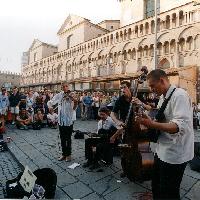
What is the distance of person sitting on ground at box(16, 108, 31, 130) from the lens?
13512mm

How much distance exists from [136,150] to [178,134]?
1942 mm

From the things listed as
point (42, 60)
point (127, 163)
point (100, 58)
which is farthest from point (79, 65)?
point (127, 163)

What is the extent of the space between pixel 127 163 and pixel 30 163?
113 inches

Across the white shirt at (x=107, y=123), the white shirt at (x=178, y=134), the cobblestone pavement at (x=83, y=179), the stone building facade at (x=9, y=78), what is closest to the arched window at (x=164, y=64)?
the cobblestone pavement at (x=83, y=179)

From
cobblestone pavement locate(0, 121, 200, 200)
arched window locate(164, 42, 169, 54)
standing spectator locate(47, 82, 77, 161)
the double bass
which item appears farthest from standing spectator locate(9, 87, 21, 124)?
arched window locate(164, 42, 169, 54)

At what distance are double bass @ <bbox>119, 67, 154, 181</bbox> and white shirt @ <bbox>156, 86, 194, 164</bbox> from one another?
1.55 meters

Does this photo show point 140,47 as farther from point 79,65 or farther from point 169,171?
point 169,171

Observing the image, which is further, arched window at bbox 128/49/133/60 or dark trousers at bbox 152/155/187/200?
arched window at bbox 128/49/133/60

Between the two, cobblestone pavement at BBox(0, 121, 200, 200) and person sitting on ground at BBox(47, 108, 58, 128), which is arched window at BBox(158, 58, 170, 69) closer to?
person sitting on ground at BBox(47, 108, 58, 128)

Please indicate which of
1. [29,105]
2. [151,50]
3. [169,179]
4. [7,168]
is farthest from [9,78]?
[169,179]

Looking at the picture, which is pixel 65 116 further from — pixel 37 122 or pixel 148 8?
pixel 148 8

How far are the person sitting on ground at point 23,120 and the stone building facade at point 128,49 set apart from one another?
16.3 meters

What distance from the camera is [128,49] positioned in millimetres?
36188

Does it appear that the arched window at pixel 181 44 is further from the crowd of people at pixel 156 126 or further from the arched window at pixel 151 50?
the crowd of people at pixel 156 126
